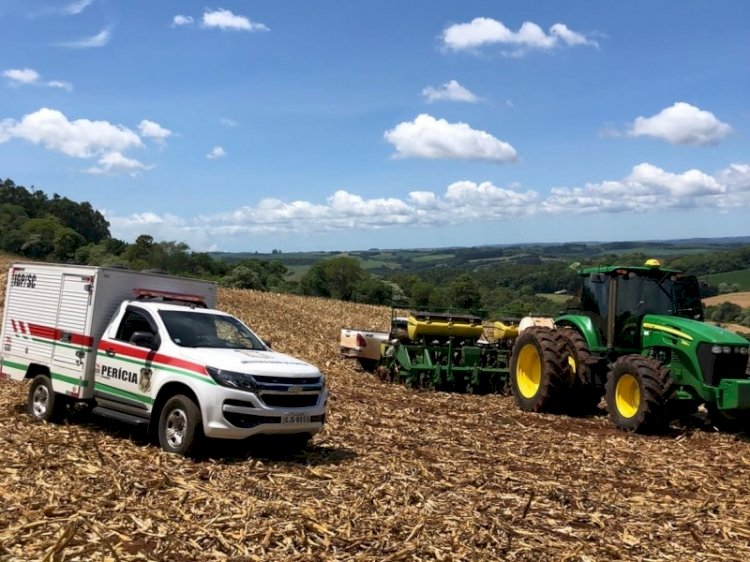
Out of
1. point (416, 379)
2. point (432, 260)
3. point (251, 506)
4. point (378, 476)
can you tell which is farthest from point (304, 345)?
point (432, 260)

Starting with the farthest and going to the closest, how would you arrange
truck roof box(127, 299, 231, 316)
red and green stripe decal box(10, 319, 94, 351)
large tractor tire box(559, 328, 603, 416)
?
1. large tractor tire box(559, 328, 603, 416)
2. red and green stripe decal box(10, 319, 94, 351)
3. truck roof box(127, 299, 231, 316)

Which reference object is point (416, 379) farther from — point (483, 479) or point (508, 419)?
point (483, 479)

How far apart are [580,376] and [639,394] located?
5.71 ft

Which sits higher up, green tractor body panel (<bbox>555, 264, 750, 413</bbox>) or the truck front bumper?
green tractor body panel (<bbox>555, 264, 750, 413</bbox>)

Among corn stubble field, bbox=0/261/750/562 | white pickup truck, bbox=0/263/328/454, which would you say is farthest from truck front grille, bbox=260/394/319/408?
corn stubble field, bbox=0/261/750/562

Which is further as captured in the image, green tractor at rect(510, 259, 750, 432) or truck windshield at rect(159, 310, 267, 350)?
green tractor at rect(510, 259, 750, 432)

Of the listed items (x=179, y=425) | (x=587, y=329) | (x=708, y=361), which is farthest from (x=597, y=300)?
(x=179, y=425)

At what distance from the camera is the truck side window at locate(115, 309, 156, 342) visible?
373 inches

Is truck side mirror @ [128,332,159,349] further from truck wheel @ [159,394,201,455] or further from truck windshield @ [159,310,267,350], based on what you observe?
truck wheel @ [159,394,201,455]

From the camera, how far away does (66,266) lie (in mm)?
10500

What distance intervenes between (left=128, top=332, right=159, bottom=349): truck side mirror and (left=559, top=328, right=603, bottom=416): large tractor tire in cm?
711

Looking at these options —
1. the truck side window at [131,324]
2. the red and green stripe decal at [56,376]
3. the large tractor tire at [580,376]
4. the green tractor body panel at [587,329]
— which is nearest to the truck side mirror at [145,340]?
the truck side window at [131,324]

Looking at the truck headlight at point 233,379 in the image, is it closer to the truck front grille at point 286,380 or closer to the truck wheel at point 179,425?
the truck front grille at point 286,380

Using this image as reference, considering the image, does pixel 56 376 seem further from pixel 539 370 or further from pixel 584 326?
pixel 584 326
